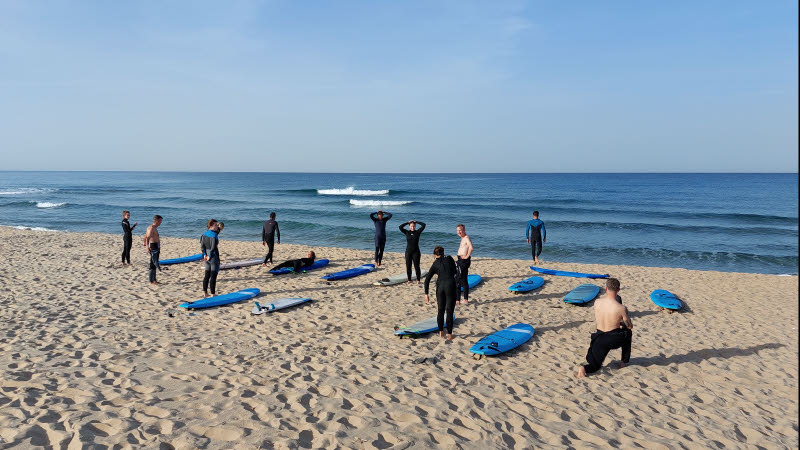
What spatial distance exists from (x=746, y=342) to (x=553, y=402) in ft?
17.9

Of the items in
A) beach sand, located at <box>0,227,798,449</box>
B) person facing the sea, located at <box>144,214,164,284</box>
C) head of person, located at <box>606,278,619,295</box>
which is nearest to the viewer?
beach sand, located at <box>0,227,798,449</box>

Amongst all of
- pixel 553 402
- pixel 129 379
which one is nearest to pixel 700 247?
pixel 553 402

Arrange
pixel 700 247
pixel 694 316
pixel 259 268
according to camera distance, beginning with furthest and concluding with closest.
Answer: pixel 700 247, pixel 259 268, pixel 694 316

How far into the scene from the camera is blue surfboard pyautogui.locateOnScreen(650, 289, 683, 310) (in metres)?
10.4

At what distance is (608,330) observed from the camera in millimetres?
6496

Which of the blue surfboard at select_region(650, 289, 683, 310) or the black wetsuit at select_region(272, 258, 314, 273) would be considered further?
the black wetsuit at select_region(272, 258, 314, 273)

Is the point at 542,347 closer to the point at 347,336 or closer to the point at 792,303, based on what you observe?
the point at 347,336

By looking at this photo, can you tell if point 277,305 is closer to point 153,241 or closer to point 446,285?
point 446,285

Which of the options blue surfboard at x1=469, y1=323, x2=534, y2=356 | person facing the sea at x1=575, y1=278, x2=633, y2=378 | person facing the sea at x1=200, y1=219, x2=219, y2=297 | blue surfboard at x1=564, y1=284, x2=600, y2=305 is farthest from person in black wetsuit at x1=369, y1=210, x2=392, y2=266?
person facing the sea at x1=575, y1=278, x2=633, y2=378

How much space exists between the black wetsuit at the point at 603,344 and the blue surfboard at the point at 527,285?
5067mm

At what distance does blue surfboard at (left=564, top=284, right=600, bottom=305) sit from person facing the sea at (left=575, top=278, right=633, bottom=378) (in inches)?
163

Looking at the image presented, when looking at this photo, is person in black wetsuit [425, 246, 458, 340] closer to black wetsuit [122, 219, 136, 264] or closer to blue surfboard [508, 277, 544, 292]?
blue surfboard [508, 277, 544, 292]

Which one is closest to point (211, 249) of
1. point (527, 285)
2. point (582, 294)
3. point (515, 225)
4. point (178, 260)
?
point (178, 260)

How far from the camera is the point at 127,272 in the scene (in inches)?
521
